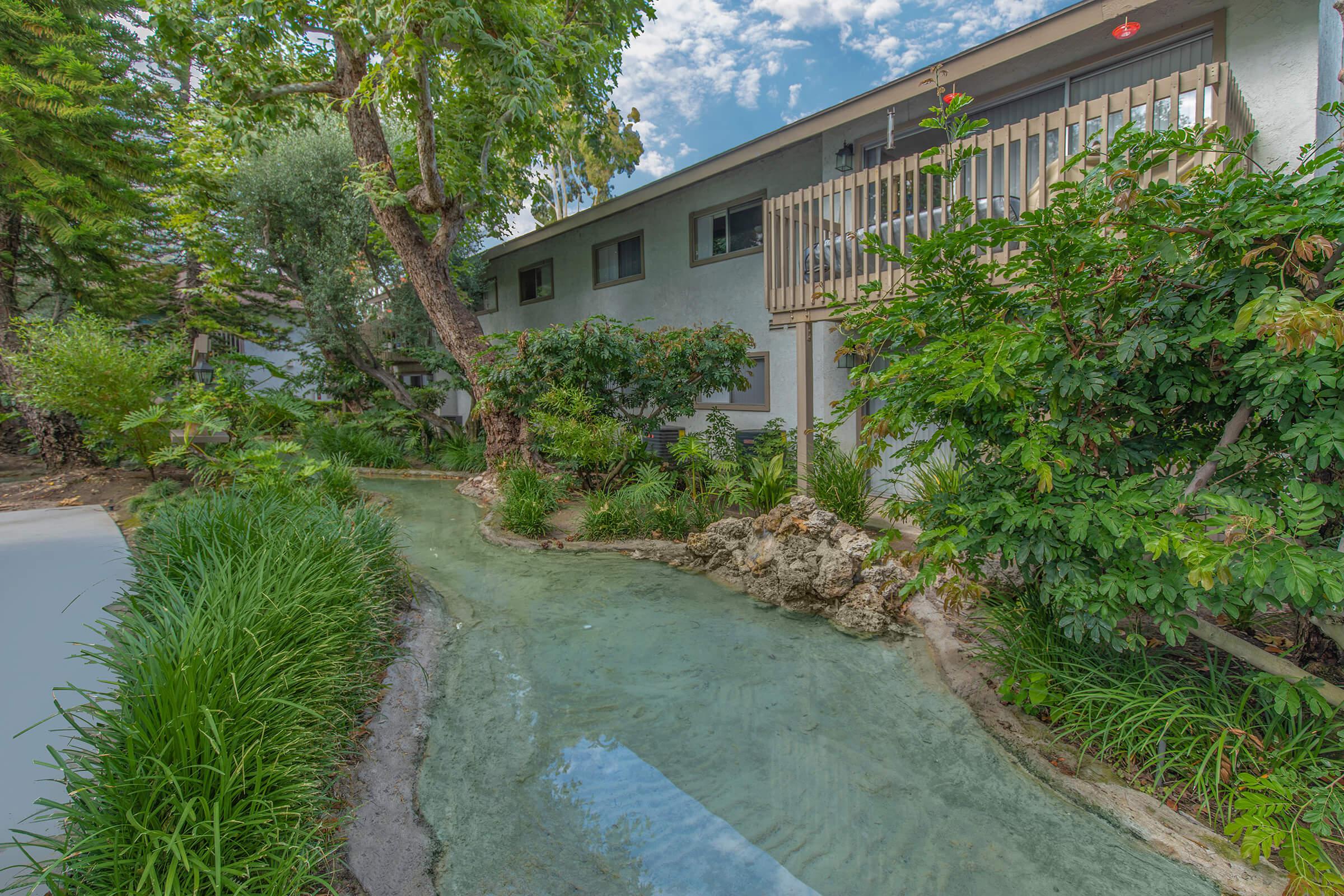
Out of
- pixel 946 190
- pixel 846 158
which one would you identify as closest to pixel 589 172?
pixel 846 158

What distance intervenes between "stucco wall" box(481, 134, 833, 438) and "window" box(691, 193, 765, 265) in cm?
11

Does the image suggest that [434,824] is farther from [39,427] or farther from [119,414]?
[39,427]

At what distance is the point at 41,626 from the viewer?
10.5ft

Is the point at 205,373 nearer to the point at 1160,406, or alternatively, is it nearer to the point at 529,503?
the point at 529,503

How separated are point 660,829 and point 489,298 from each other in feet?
49.0

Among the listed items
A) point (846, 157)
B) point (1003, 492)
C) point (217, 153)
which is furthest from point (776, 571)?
point (217, 153)

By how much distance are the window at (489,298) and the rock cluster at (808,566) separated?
11.6 m

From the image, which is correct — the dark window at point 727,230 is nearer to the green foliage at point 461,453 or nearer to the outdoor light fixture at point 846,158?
the outdoor light fixture at point 846,158

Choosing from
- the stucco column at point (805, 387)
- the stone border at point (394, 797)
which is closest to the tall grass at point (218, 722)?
the stone border at point (394, 797)

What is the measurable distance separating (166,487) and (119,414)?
0.90 metres

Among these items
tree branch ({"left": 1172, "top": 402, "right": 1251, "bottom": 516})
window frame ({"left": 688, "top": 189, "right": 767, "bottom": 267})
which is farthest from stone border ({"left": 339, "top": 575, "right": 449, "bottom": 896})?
window frame ({"left": 688, "top": 189, "right": 767, "bottom": 267})

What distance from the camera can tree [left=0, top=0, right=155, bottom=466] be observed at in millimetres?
6523

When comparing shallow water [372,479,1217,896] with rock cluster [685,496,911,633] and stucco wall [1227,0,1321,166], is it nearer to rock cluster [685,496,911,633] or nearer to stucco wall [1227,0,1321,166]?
rock cluster [685,496,911,633]

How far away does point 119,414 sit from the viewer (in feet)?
19.9
